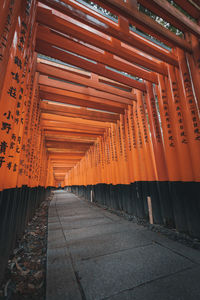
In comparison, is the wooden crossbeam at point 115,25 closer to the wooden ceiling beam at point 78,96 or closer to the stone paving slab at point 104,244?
the wooden ceiling beam at point 78,96

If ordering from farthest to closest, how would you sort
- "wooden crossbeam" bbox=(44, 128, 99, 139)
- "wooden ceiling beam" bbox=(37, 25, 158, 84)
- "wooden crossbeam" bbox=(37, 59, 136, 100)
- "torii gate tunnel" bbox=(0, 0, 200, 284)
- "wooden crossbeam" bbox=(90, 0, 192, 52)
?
"wooden crossbeam" bbox=(44, 128, 99, 139), "wooden crossbeam" bbox=(37, 59, 136, 100), "wooden ceiling beam" bbox=(37, 25, 158, 84), "wooden crossbeam" bbox=(90, 0, 192, 52), "torii gate tunnel" bbox=(0, 0, 200, 284)

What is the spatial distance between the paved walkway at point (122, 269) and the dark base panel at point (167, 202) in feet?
2.35

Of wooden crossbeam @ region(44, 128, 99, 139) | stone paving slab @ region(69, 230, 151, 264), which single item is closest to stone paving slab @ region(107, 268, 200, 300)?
stone paving slab @ region(69, 230, 151, 264)

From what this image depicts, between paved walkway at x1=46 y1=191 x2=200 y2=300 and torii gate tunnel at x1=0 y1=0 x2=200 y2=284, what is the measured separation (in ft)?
2.72

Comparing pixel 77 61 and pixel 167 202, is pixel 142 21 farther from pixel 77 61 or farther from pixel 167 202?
pixel 167 202

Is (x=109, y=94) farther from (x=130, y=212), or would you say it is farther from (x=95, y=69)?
(x=130, y=212)

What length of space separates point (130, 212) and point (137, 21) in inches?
230

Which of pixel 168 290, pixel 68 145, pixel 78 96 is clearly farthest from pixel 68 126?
pixel 168 290

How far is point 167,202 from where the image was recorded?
12.2 ft

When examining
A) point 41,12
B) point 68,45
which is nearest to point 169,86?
point 68,45

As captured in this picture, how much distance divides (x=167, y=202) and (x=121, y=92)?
425cm

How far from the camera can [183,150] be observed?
3.29 m

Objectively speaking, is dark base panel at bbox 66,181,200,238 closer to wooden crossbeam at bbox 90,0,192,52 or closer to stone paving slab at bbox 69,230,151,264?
stone paving slab at bbox 69,230,151,264

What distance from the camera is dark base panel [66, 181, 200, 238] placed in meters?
3.02
